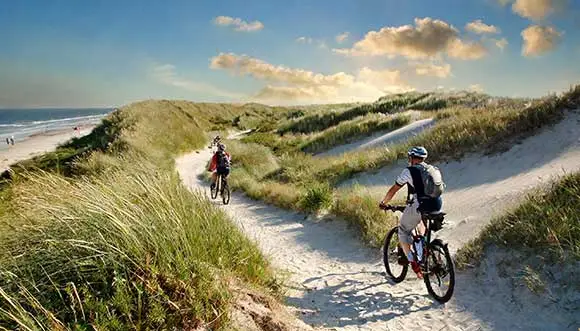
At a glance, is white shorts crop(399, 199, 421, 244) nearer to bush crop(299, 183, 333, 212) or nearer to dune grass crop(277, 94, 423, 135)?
bush crop(299, 183, 333, 212)

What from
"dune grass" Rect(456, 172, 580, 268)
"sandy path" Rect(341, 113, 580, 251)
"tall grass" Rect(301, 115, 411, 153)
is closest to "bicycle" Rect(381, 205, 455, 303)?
"dune grass" Rect(456, 172, 580, 268)

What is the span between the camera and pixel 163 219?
449 cm

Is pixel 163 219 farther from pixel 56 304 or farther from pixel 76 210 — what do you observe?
pixel 56 304

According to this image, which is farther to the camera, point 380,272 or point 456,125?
point 456,125

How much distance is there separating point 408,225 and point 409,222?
6 centimetres

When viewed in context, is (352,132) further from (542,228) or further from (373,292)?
(373,292)

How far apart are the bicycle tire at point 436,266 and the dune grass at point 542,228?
3.46 feet

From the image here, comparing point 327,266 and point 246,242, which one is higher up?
point 246,242

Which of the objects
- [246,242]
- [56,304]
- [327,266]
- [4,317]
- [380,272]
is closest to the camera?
[4,317]

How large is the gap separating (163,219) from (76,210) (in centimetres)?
96

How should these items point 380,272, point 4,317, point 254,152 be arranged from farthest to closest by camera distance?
point 254,152
point 380,272
point 4,317

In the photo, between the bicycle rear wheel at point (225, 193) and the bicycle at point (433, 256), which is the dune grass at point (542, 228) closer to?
the bicycle at point (433, 256)

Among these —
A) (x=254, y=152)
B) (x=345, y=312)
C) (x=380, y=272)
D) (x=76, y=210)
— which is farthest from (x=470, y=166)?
(x=254, y=152)

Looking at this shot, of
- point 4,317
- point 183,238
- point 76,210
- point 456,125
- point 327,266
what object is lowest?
point 327,266
